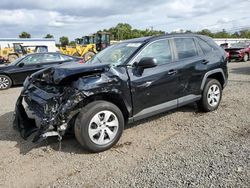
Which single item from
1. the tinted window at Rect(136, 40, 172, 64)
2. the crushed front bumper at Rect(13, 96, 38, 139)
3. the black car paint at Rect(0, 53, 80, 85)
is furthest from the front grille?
the black car paint at Rect(0, 53, 80, 85)

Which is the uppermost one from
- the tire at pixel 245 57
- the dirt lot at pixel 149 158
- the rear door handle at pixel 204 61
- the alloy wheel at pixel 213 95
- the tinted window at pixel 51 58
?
the rear door handle at pixel 204 61

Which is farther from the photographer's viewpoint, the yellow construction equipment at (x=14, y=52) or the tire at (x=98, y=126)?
the yellow construction equipment at (x=14, y=52)

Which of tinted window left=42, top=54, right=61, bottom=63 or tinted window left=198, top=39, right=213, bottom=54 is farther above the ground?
tinted window left=198, top=39, right=213, bottom=54

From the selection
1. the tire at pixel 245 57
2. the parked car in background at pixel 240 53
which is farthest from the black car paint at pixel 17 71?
the tire at pixel 245 57

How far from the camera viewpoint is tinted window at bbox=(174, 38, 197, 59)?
5.13m

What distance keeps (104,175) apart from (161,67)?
222cm

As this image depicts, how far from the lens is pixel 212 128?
15.7 ft

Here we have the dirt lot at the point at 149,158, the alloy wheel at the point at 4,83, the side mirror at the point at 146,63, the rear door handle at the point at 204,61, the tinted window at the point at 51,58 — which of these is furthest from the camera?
the tinted window at the point at 51,58

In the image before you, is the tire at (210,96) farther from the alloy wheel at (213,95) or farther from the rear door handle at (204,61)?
the rear door handle at (204,61)

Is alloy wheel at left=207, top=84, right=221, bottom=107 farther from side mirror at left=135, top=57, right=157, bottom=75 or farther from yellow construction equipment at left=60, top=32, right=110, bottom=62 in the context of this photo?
yellow construction equipment at left=60, top=32, right=110, bottom=62

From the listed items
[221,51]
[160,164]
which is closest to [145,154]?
[160,164]

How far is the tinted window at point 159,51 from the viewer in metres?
4.67

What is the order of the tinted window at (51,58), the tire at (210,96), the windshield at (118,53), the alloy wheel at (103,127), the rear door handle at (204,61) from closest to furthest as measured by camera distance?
the alloy wheel at (103,127), the windshield at (118,53), the rear door handle at (204,61), the tire at (210,96), the tinted window at (51,58)

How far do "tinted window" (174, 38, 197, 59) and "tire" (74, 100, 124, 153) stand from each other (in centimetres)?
189
